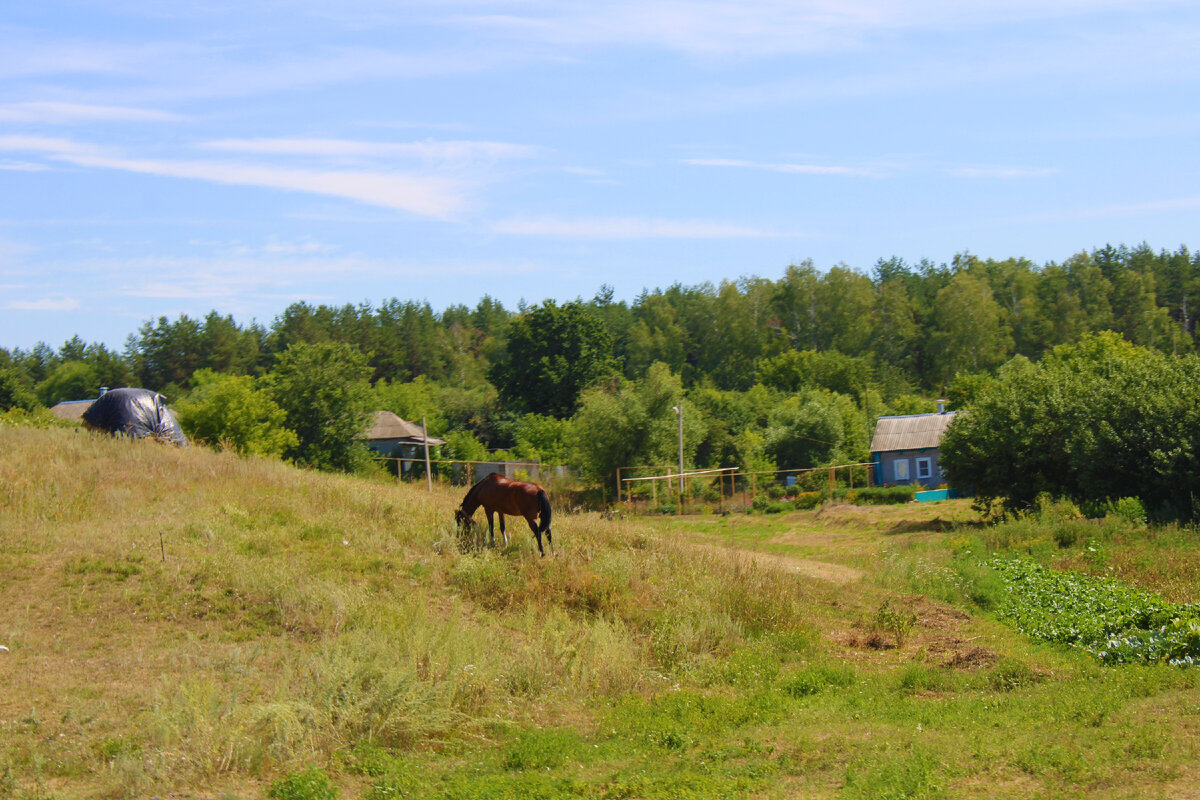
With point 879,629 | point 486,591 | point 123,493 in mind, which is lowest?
point 879,629

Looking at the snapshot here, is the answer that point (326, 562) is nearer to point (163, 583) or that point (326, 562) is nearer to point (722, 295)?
point (163, 583)

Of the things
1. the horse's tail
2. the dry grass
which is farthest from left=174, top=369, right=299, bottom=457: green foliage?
the horse's tail

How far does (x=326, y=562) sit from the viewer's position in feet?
42.3

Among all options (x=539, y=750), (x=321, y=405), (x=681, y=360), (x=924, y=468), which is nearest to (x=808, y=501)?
(x=924, y=468)

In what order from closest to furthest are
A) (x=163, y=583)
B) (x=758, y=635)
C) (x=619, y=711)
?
(x=619, y=711)
(x=163, y=583)
(x=758, y=635)

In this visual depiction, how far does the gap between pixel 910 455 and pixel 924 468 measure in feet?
3.61

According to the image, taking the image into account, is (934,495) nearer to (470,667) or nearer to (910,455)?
(910,455)

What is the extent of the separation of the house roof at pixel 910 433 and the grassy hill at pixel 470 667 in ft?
113

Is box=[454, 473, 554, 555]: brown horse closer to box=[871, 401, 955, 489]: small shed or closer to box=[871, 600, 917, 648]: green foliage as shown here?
box=[871, 600, 917, 648]: green foliage

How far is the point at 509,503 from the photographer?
47.8ft

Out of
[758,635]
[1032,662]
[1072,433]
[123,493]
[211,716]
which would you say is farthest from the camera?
[1072,433]

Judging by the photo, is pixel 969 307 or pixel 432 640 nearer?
pixel 432 640

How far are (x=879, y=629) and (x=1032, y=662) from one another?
2761 mm

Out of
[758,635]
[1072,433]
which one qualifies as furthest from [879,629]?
[1072,433]
